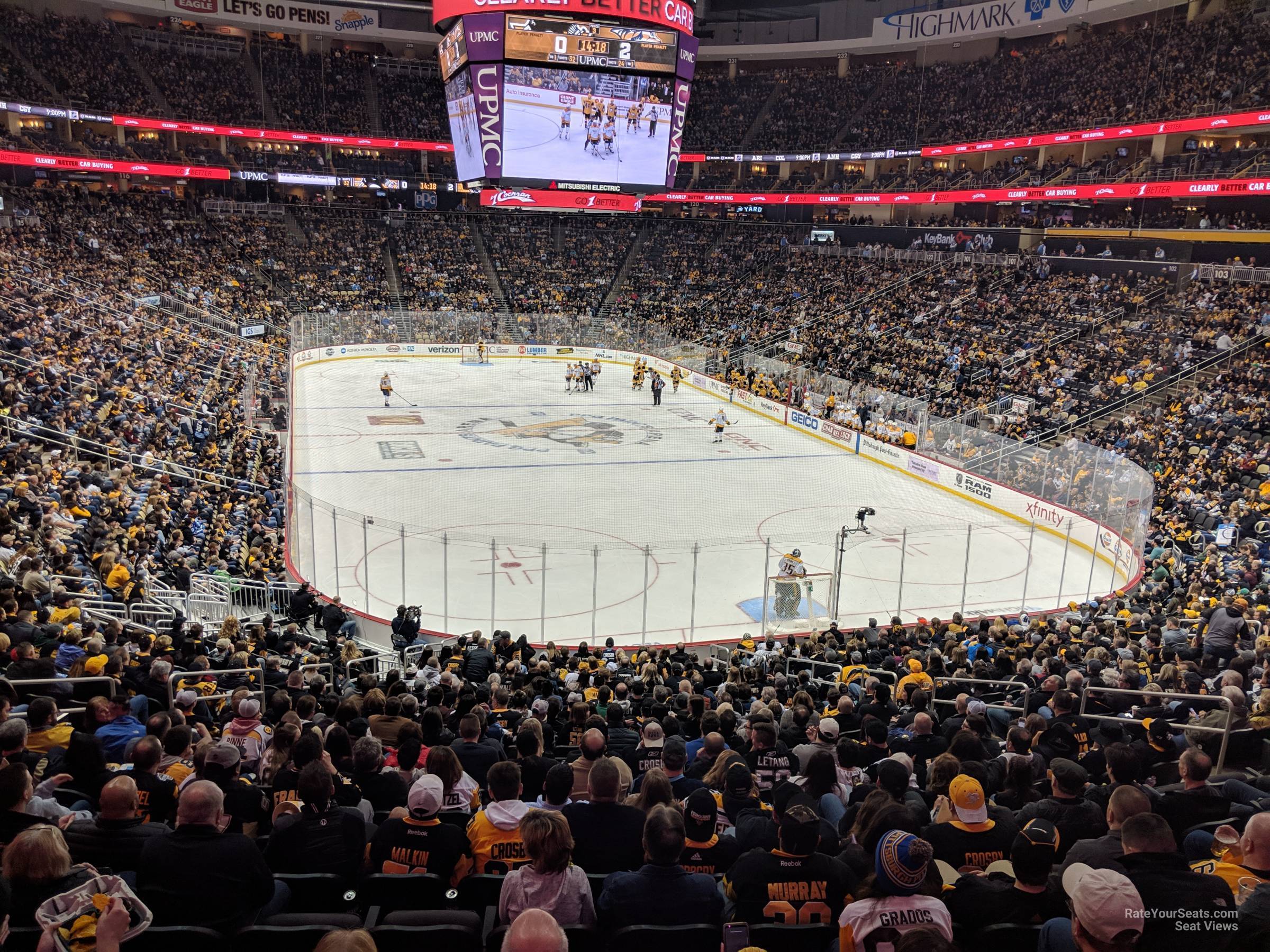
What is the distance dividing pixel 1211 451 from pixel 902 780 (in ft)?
72.5

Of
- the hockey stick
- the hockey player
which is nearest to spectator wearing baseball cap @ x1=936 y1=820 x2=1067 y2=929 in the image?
the hockey player

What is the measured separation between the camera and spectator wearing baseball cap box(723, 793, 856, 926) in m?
4.22

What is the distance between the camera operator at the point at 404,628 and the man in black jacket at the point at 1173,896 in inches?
450

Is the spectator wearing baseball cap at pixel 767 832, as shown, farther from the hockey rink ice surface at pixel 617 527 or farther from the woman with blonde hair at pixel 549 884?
the hockey rink ice surface at pixel 617 527

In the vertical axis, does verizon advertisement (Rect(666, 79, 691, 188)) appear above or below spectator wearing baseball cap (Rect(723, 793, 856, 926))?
above

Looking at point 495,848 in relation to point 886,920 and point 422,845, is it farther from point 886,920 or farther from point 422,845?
point 886,920

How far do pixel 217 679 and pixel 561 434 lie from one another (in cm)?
2433

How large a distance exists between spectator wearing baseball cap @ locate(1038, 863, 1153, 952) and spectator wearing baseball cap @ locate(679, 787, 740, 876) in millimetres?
1911

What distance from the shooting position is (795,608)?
16828 mm

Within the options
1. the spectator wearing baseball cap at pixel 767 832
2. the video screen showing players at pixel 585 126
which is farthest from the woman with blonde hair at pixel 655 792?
the video screen showing players at pixel 585 126

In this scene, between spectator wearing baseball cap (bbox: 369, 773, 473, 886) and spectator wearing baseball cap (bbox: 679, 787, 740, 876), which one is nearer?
spectator wearing baseball cap (bbox: 369, 773, 473, 886)

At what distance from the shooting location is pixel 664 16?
1264 inches

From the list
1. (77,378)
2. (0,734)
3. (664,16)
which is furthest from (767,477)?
(0,734)

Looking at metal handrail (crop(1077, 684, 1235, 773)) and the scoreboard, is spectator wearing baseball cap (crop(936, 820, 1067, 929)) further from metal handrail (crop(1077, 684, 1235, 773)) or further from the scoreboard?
the scoreboard
